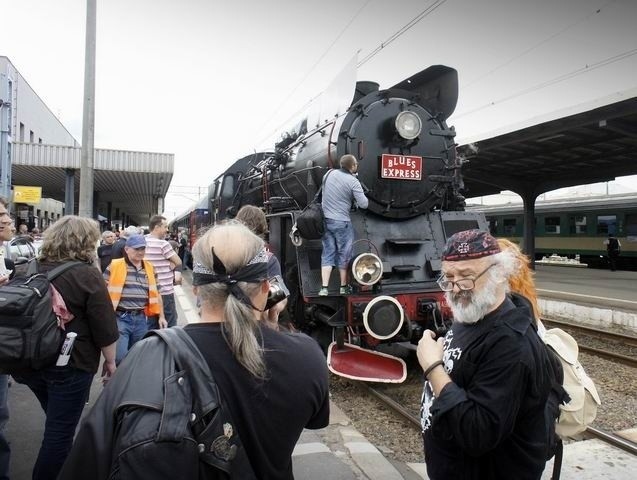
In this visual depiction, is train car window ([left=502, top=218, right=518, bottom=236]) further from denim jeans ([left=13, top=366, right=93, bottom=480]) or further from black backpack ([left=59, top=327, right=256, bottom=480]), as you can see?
black backpack ([left=59, top=327, right=256, bottom=480])

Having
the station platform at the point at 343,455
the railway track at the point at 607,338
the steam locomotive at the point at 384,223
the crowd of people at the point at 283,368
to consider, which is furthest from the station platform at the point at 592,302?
the crowd of people at the point at 283,368

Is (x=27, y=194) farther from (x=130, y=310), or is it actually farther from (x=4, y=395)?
(x=4, y=395)

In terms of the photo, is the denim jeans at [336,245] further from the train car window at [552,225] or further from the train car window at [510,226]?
the train car window at [510,226]

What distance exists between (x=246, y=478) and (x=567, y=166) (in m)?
16.9

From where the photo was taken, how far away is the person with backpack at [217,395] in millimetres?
1111

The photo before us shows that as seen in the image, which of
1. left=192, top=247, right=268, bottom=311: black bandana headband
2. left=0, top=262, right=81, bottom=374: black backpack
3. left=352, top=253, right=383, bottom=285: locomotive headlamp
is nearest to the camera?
left=192, top=247, right=268, bottom=311: black bandana headband

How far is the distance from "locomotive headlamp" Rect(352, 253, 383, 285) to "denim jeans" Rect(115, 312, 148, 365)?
201 centimetres

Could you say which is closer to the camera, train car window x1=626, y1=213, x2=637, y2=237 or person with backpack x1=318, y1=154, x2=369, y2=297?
person with backpack x1=318, y1=154, x2=369, y2=297

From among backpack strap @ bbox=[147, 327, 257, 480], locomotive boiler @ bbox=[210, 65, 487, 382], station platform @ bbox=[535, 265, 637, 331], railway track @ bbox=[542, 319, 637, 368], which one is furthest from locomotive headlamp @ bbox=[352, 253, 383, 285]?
station platform @ bbox=[535, 265, 637, 331]

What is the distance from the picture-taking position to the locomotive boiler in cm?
467

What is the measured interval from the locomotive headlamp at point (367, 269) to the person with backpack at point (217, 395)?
10.0ft

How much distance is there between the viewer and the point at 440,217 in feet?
19.2

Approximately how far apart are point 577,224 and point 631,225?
2.66 metres

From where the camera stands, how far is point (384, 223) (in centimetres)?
552
